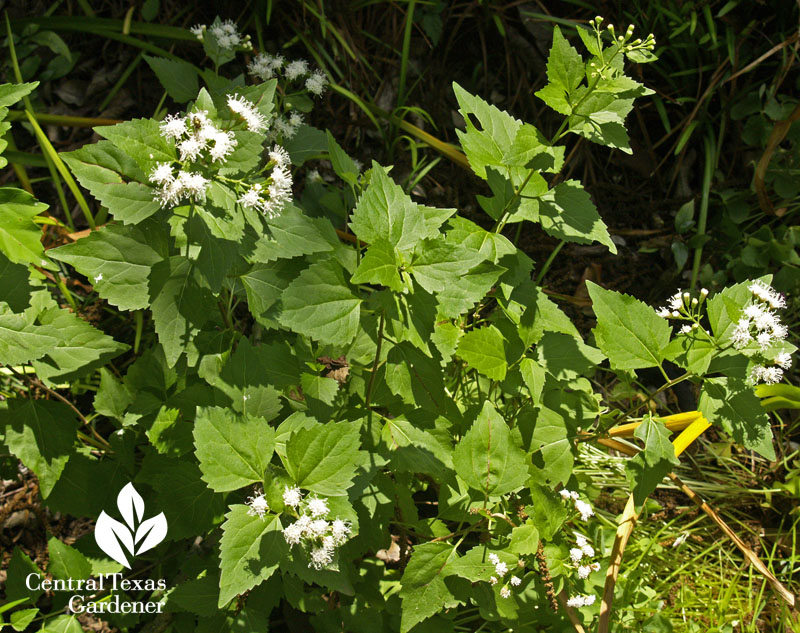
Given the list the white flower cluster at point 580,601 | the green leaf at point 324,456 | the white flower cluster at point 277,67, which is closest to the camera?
the green leaf at point 324,456

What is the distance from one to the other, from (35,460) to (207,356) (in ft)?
1.88

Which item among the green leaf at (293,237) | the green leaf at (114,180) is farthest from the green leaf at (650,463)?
the green leaf at (114,180)

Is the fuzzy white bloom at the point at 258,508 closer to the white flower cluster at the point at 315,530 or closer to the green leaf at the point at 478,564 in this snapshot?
the white flower cluster at the point at 315,530

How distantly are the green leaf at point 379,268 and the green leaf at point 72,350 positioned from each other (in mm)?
857

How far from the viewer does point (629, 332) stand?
5.44ft

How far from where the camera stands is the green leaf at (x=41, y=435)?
1722 mm

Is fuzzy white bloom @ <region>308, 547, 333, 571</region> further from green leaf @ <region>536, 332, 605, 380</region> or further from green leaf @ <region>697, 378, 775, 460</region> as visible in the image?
green leaf @ <region>697, 378, 775, 460</region>

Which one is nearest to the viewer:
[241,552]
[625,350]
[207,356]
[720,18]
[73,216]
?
[241,552]

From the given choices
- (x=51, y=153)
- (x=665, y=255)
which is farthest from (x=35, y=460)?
(x=665, y=255)

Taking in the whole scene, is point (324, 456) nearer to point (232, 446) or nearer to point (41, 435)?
point (232, 446)

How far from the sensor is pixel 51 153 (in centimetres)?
242

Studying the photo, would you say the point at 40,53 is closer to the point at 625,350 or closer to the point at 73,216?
the point at 73,216

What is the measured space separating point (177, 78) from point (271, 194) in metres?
0.72

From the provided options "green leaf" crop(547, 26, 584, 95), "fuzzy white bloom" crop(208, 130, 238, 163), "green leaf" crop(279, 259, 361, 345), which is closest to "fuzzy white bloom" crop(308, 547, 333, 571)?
"green leaf" crop(279, 259, 361, 345)
